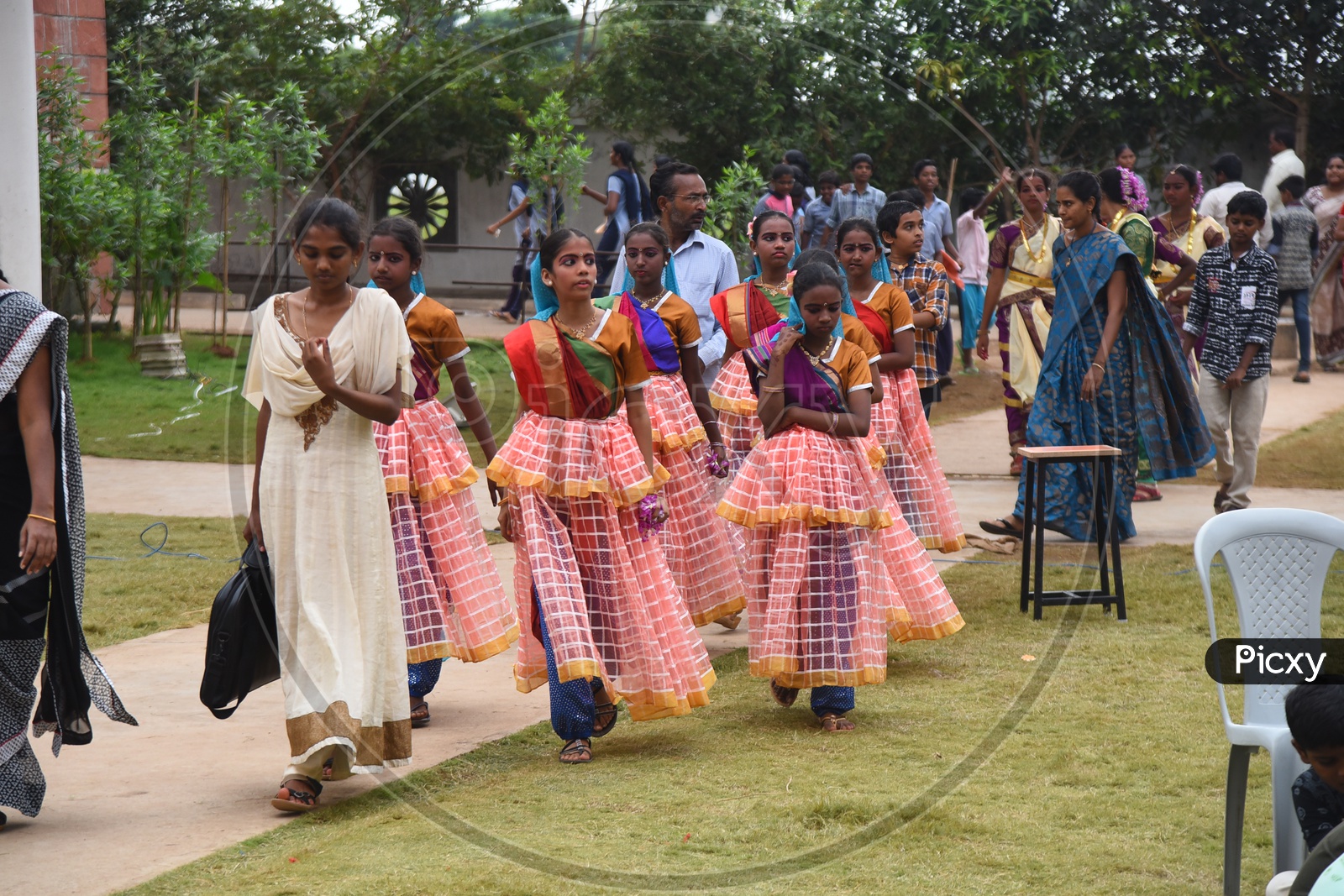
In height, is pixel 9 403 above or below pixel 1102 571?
above

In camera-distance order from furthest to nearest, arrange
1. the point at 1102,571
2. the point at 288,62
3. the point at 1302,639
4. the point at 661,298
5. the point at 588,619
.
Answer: the point at 288,62, the point at 1102,571, the point at 661,298, the point at 588,619, the point at 1302,639

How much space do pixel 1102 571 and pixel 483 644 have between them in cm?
283

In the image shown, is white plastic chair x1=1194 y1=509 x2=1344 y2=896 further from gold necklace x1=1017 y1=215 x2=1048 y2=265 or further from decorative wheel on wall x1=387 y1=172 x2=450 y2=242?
decorative wheel on wall x1=387 y1=172 x2=450 y2=242

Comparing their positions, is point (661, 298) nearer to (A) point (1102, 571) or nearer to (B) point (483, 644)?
(B) point (483, 644)

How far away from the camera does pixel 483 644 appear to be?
4.80 metres

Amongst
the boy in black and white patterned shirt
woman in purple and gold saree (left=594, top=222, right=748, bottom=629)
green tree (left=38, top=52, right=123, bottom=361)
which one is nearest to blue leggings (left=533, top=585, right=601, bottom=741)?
woman in purple and gold saree (left=594, top=222, right=748, bottom=629)

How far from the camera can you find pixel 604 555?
4.47 m

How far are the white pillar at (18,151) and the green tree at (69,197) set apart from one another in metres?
5.56

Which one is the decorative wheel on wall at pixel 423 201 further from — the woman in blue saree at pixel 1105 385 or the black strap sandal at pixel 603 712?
the black strap sandal at pixel 603 712

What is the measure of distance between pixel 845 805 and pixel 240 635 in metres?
1.74

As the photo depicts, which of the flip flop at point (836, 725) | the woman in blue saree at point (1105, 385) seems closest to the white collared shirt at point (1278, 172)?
the woman in blue saree at point (1105, 385)

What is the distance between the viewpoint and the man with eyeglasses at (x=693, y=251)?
236 inches

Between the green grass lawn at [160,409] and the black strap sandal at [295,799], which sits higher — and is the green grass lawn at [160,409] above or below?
above

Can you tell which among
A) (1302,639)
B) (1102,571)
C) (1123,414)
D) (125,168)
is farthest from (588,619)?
(125,168)
